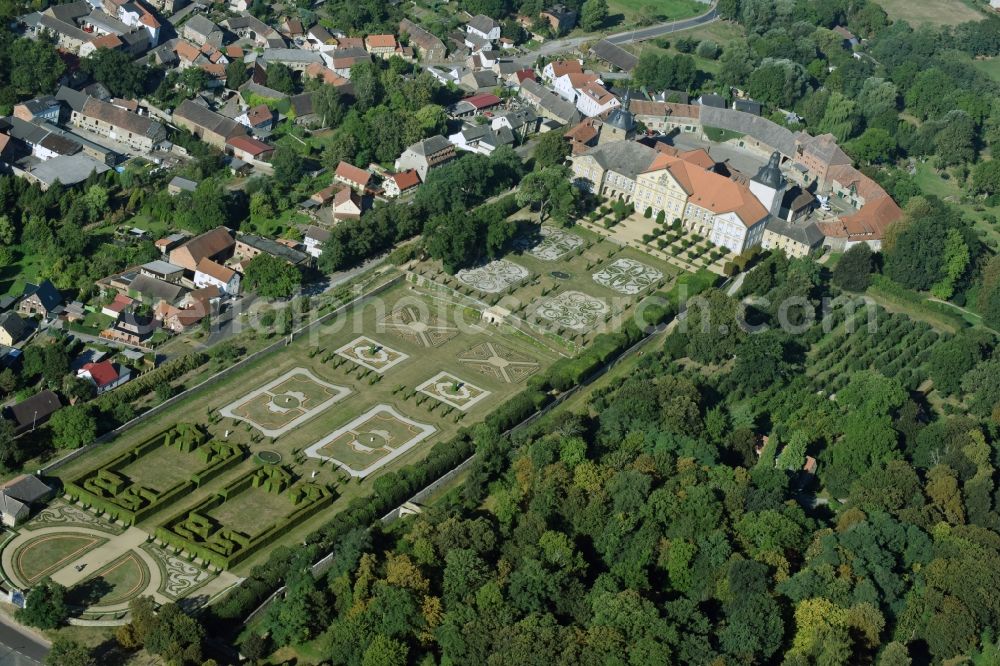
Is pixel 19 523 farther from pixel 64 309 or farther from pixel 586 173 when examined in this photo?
pixel 586 173

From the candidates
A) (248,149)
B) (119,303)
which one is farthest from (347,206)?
(119,303)

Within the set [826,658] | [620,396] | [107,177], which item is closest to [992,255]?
[620,396]

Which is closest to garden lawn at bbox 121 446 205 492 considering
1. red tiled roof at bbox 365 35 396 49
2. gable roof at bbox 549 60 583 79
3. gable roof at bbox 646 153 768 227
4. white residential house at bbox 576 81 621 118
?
gable roof at bbox 646 153 768 227

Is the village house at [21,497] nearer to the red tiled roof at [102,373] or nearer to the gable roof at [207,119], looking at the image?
the red tiled roof at [102,373]

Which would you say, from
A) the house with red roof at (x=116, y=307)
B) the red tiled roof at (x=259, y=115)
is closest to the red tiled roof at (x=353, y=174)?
the red tiled roof at (x=259, y=115)

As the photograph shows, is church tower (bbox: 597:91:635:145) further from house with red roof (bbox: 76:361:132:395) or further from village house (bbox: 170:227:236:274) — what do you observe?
house with red roof (bbox: 76:361:132:395)

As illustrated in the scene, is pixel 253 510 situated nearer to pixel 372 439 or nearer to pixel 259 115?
pixel 372 439

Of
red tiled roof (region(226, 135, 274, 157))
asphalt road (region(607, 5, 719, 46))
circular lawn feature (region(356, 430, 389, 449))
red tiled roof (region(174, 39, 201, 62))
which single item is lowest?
circular lawn feature (region(356, 430, 389, 449))
